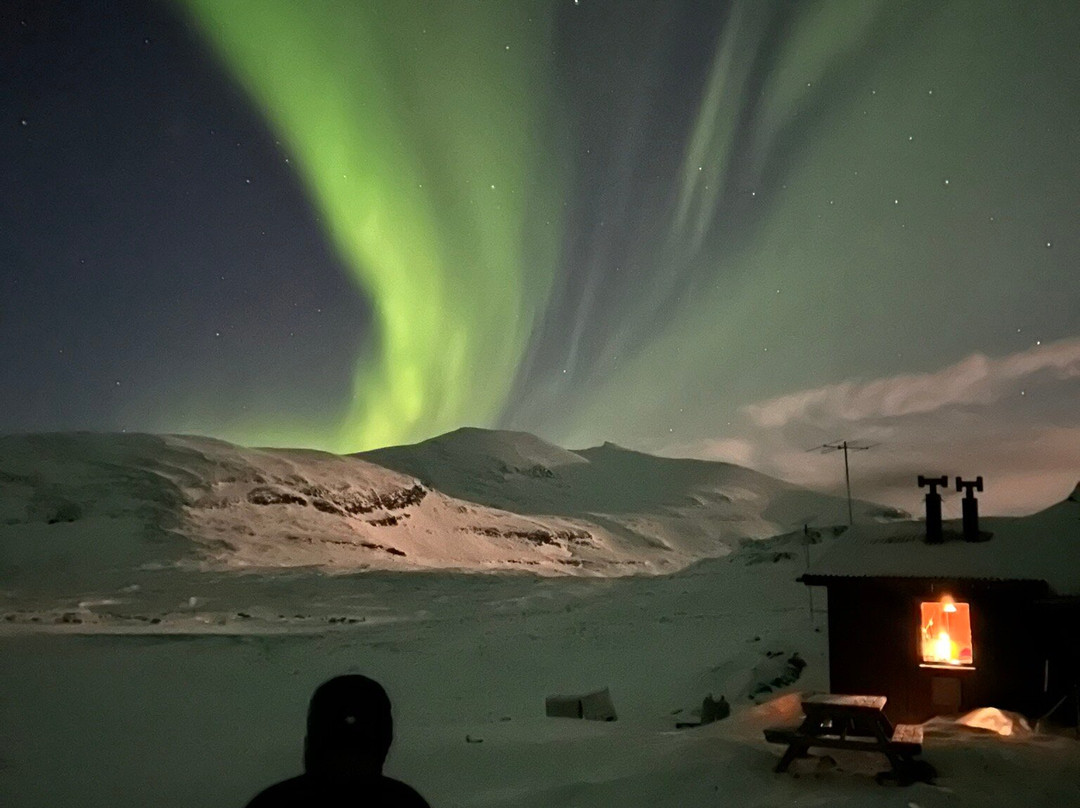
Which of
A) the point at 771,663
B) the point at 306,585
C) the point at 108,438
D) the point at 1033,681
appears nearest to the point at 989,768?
the point at 1033,681

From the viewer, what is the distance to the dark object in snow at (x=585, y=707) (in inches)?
621

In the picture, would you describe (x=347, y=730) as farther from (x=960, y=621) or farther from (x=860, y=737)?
(x=960, y=621)

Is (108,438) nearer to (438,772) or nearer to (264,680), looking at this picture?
(264,680)

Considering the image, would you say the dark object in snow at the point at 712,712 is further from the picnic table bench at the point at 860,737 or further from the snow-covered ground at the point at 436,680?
A: the picnic table bench at the point at 860,737

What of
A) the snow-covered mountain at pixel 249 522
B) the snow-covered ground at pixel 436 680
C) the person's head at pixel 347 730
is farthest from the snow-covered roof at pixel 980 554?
the snow-covered mountain at pixel 249 522

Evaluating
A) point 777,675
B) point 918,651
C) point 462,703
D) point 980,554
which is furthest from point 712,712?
point 462,703

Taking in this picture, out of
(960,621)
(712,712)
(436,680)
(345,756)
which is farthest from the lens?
(436,680)

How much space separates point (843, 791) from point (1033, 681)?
19.8ft

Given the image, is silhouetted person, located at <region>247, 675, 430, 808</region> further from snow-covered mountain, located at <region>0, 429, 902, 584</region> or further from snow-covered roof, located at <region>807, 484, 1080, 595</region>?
snow-covered mountain, located at <region>0, 429, 902, 584</region>

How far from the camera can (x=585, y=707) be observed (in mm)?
15805

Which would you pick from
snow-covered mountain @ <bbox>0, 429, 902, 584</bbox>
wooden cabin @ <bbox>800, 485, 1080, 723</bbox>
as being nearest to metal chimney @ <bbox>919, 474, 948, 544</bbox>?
wooden cabin @ <bbox>800, 485, 1080, 723</bbox>

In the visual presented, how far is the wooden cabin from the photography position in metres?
13.5

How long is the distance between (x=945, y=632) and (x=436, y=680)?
40.2ft

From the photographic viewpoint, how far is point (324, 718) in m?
2.34
